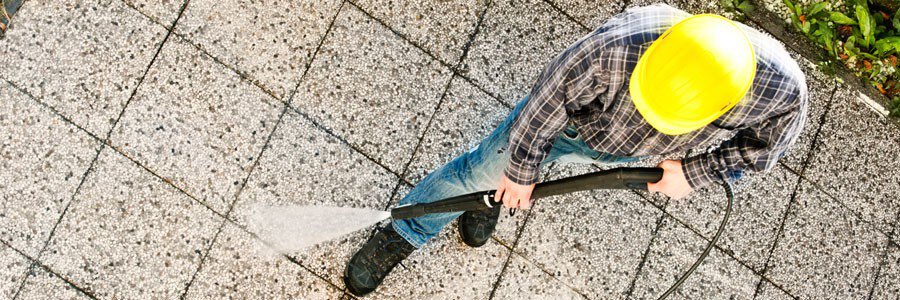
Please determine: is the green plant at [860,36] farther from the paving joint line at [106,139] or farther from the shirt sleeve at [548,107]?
the paving joint line at [106,139]

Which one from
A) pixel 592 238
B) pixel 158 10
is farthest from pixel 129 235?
pixel 592 238

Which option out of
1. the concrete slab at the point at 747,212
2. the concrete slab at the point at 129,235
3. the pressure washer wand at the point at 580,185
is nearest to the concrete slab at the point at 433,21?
the pressure washer wand at the point at 580,185

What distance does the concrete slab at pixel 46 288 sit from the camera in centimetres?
302

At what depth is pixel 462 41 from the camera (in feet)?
11.4

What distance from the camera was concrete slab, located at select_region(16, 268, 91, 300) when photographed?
302 centimetres

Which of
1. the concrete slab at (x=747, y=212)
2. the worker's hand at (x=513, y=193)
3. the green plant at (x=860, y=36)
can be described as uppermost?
the green plant at (x=860, y=36)

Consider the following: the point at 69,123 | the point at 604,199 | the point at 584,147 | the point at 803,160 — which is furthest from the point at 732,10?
the point at 69,123


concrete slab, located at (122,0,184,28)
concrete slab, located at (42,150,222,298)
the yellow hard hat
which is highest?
the yellow hard hat

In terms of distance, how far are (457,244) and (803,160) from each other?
1.90m

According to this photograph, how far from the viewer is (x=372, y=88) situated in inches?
132

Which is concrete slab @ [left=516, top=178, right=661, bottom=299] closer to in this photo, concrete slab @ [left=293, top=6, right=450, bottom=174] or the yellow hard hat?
concrete slab @ [left=293, top=6, right=450, bottom=174]

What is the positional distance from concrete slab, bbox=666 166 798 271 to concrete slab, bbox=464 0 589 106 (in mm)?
988

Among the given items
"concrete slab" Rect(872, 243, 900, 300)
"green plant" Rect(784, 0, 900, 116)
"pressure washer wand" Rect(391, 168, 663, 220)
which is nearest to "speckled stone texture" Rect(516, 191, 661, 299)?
"pressure washer wand" Rect(391, 168, 663, 220)

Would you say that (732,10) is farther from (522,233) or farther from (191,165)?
(191,165)
